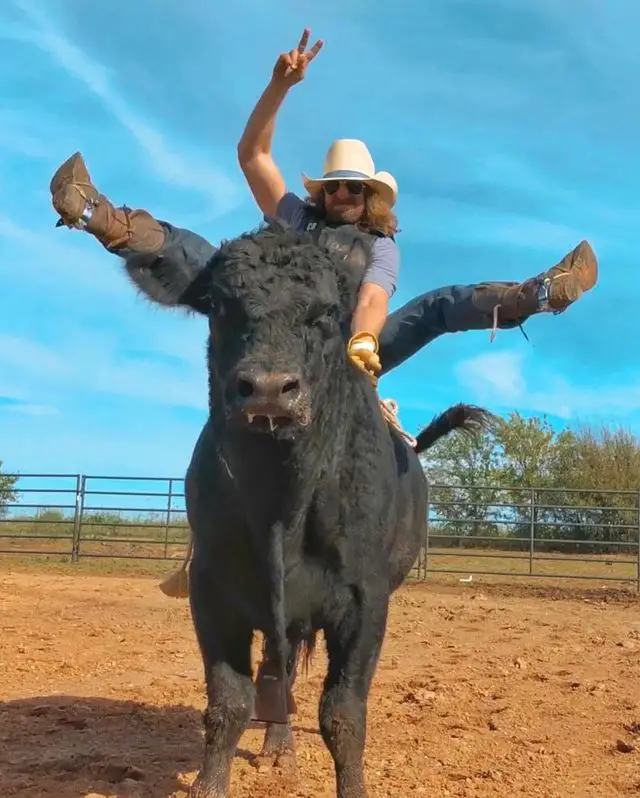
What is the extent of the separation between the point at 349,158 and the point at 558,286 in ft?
4.33

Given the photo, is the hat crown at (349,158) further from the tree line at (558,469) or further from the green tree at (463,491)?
the tree line at (558,469)

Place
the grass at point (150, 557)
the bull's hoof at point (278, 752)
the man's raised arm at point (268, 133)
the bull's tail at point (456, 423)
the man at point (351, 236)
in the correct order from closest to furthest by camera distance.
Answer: the man at point (351, 236) → the man's raised arm at point (268, 133) → the bull's hoof at point (278, 752) → the bull's tail at point (456, 423) → the grass at point (150, 557)

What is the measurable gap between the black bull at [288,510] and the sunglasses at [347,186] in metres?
0.86

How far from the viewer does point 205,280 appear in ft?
10.2

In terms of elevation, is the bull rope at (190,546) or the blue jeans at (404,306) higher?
the blue jeans at (404,306)

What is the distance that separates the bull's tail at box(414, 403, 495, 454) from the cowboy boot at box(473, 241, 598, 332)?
2.13 m

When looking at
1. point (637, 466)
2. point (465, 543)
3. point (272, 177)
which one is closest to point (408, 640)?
point (272, 177)

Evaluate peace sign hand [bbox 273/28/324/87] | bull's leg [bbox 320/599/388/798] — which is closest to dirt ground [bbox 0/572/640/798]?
bull's leg [bbox 320/599/388/798]

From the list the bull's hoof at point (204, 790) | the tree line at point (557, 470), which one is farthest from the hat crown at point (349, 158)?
the tree line at point (557, 470)

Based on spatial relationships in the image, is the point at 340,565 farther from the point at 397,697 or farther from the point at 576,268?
the point at 397,697

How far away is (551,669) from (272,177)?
4622 mm

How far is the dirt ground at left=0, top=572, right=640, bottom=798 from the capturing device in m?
3.95

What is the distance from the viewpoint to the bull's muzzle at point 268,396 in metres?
2.44

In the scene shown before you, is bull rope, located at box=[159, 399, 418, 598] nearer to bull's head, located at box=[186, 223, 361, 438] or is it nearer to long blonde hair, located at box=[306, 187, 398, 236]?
long blonde hair, located at box=[306, 187, 398, 236]
